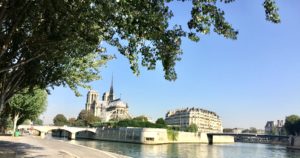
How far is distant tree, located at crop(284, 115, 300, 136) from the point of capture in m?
150

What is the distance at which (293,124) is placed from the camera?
152375 mm

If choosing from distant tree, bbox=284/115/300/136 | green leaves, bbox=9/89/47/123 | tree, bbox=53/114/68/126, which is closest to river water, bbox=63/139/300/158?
green leaves, bbox=9/89/47/123

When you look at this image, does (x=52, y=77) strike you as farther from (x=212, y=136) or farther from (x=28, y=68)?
(x=212, y=136)

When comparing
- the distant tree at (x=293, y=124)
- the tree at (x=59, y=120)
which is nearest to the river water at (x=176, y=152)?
the distant tree at (x=293, y=124)

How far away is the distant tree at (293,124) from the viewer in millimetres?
150375

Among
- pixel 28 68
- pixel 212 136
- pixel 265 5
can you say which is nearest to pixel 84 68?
Answer: pixel 28 68

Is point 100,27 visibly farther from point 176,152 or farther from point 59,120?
point 59,120

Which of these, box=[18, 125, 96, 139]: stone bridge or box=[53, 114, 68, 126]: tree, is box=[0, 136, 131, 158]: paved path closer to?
box=[18, 125, 96, 139]: stone bridge

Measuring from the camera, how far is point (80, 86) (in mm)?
27125

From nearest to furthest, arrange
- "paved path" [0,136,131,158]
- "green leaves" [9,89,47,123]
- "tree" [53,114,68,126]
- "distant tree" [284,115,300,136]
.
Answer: "paved path" [0,136,131,158] < "green leaves" [9,89,47,123] < "distant tree" [284,115,300,136] < "tree" [53,114,68,126]

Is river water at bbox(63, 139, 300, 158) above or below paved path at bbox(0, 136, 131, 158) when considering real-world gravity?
below

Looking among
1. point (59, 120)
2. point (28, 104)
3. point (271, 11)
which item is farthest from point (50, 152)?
point (59, 120)

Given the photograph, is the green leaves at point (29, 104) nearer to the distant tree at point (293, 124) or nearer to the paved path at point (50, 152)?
the paved path at point (50, 152)

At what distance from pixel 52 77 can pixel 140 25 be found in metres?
16.2
